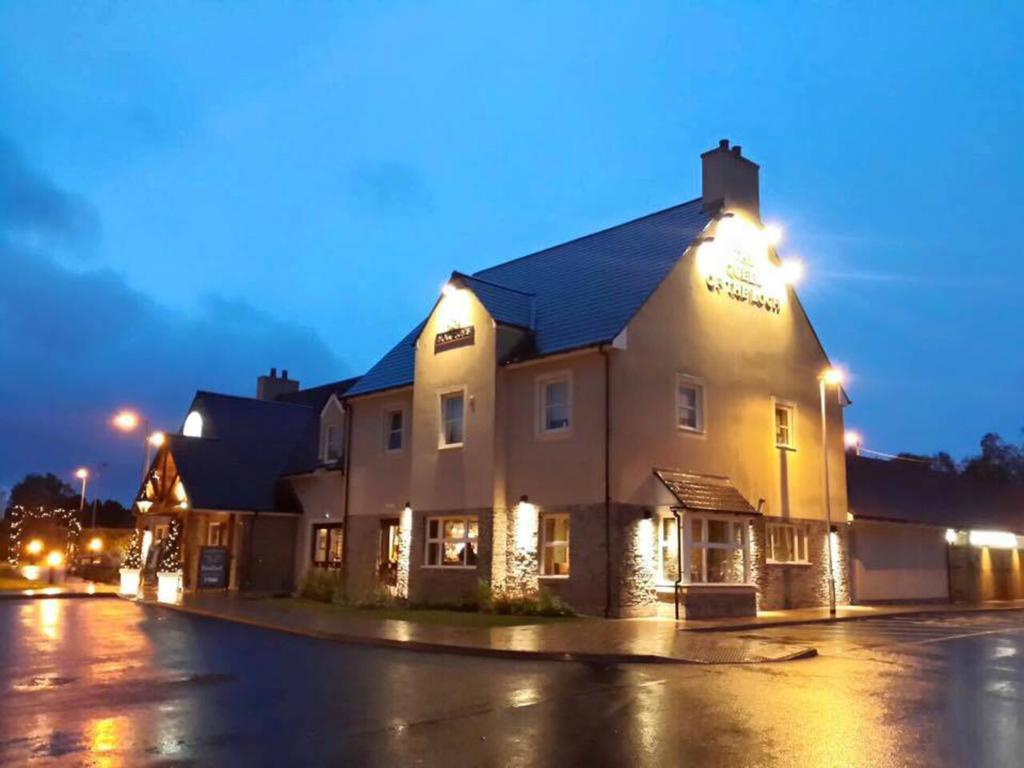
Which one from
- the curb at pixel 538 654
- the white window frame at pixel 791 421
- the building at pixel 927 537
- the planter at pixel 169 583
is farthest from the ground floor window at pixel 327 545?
the building at pixel 927 537

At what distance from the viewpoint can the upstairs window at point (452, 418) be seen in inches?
1036

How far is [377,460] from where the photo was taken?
3000cm

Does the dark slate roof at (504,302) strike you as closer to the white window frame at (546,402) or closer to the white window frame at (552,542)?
the white window frame at (546,402)

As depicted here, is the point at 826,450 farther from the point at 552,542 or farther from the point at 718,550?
the point at 552,542

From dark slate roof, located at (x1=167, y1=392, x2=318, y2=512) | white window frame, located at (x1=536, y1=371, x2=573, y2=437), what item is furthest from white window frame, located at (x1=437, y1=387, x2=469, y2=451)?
dark slate roof, located at (x1=167, y1=392, x2=318, y2=512)

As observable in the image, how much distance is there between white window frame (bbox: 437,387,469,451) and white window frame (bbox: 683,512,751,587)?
665 centimetres

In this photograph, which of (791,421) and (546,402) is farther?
(791,421)

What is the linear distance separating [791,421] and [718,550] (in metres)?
6.09

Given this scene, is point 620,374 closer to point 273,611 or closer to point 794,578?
point 794,578

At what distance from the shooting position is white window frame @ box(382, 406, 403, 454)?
96.1ft

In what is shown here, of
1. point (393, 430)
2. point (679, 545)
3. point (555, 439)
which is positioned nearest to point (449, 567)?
point (555, 439)

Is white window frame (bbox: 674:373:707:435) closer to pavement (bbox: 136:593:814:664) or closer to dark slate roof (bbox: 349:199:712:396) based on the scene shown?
dark slate roof (bbox: 349:199:712:396)

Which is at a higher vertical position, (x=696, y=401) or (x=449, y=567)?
(x=696, y=401)

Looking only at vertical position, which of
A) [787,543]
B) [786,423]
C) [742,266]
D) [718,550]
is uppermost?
[742,266]
